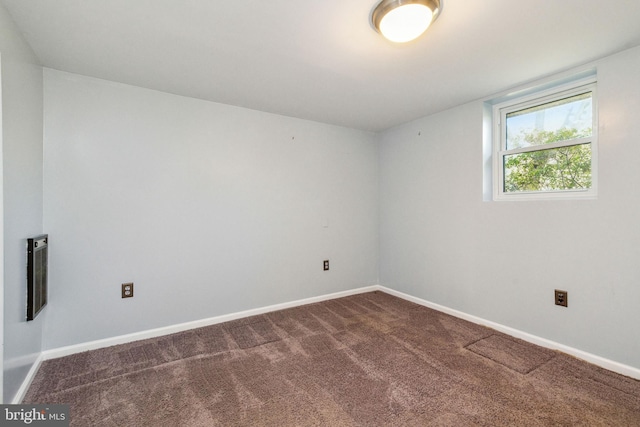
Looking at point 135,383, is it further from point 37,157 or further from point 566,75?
point 566,75

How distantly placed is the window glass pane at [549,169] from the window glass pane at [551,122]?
4.1 inches

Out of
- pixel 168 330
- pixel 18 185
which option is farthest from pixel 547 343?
pixel 18 185

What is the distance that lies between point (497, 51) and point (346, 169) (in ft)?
6.83

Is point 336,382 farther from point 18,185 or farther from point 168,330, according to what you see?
point 18,185

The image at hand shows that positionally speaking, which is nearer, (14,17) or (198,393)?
(14,17)

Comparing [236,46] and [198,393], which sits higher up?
[236,46]

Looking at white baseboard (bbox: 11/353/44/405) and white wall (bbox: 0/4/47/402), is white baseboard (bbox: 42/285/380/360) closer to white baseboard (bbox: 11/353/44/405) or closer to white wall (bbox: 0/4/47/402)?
white baseboard (bbox: 11/353/44/405)

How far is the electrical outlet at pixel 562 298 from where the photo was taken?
2236 millimetres

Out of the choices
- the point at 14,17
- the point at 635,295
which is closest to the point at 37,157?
the point at 14,17

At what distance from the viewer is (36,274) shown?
1856mm

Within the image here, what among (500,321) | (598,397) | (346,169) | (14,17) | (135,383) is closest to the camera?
→ (14,17)

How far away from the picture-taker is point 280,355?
7.38 ft
